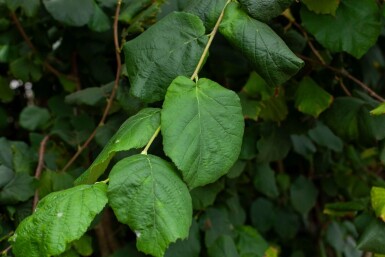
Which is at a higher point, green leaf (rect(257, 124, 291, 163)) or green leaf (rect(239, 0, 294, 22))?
green leaf (rect(239, 0, 294, 22))

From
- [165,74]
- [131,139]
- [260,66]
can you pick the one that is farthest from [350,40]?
[131,139]

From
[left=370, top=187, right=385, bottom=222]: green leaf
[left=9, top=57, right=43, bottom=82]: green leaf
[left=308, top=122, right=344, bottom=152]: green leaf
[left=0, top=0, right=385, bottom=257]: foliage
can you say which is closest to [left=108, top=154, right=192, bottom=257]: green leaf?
[left=0, top=0, right=385, bottom=257]: foliage

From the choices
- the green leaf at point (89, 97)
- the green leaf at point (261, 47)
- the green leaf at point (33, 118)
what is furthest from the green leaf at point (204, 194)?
the green leaf at point (33, 118)

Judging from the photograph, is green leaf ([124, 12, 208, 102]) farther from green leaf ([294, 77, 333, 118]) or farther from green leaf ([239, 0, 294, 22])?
green leaf ([294, 77, 333, 118])

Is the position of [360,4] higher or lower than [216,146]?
higher

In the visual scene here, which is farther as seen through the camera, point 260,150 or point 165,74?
point 260,150

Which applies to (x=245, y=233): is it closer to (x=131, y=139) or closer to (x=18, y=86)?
(x=131, y=139)
